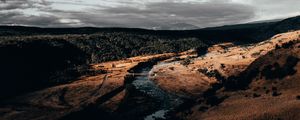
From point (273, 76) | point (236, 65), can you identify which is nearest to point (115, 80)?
point (236, 65)

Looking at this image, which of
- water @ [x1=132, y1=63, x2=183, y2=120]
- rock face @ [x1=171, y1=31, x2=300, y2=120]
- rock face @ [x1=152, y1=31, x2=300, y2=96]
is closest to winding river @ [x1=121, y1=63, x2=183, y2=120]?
water @ [x1=132, y1=63, x2=183, y2=120]

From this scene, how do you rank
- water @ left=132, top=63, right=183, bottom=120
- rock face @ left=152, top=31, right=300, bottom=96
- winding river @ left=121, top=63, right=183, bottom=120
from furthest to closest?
rock face @ left=152, top=31, right=300, bottom=96 → winding river @ left=121, top=63, right=183, bottom=120 → water @ left=132, top=63, right=183, bottom=120

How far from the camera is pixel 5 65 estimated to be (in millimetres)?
155625

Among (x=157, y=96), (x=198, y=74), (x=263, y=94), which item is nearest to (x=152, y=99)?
(x=157, y=96)

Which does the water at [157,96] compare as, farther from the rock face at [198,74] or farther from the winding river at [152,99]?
the rock face at [198,74]

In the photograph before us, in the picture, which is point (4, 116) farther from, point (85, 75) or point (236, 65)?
point (236, 65)

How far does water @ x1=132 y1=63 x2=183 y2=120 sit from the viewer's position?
101450 mm

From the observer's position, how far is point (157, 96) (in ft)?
399

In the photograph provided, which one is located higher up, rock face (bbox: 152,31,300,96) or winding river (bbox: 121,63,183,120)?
rock face (bbox: 152,31,300,96)

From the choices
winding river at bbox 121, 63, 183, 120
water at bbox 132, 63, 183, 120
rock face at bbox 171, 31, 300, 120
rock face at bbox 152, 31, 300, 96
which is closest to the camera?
rock face at bbox 171, 31, 300, 120

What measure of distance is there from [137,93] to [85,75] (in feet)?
158

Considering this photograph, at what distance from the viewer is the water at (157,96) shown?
101 meters

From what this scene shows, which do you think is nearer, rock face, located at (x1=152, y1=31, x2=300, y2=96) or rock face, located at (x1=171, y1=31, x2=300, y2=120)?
rock face, located at (x1=171, y1=31, x2=300, y2=120)

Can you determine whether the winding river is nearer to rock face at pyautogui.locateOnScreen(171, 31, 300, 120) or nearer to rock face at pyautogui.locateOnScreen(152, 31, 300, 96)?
rock face at pyautogui.locateOnScreen(152, 31, 300, 96)
